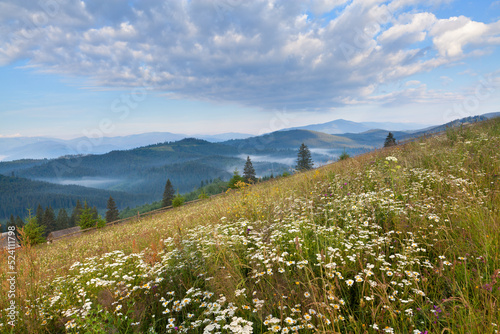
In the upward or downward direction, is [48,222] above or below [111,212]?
below

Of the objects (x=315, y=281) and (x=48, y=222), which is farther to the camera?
(x=48, y=222)

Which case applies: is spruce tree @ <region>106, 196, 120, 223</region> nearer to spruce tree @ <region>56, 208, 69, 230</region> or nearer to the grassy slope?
spruce tree @ <region>56, 208, 69, 230</region>

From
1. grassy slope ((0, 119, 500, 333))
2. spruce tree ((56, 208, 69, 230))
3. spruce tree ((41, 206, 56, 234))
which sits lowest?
spruce tree ((56, 208, 69, 230))

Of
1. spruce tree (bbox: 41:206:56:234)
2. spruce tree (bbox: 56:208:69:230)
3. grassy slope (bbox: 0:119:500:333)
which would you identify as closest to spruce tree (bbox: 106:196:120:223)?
spruce tree (bbox: 41:206:56:234)

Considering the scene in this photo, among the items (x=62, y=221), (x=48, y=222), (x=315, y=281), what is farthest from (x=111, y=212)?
(x=315, y=281)

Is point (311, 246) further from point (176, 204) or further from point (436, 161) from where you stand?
point (176, 204)

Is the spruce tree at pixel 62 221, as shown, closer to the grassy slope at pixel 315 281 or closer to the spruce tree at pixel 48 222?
the spruce tree at pixel 48 222

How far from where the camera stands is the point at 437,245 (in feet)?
11.7

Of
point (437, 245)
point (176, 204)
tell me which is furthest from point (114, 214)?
point (437, 245)

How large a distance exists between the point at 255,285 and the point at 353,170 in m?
7.41

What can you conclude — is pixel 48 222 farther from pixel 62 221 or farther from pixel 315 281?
pixel 315 281

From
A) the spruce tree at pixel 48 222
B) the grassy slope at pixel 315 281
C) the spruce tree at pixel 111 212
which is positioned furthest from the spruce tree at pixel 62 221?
the grassy slope at pixel 315 281

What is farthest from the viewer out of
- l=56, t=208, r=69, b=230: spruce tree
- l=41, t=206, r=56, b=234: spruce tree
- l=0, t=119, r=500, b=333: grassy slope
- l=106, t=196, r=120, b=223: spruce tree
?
l=56, t=208, r=69, b=230: spruce tree

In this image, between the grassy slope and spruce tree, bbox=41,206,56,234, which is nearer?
the grassy slope
